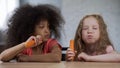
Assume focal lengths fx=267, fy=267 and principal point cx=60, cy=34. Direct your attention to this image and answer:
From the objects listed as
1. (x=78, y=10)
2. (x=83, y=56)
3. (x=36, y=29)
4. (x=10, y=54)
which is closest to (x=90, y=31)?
(x=83, y=56)

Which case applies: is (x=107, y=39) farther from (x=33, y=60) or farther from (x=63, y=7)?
(x=63, y=7)

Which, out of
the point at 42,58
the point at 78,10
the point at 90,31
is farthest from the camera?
the point at 78,10

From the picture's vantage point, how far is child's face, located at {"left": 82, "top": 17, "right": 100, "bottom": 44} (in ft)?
3.96

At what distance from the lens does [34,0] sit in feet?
10.2

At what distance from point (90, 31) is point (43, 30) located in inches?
8.4

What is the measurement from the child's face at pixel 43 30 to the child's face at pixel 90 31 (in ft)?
0.54

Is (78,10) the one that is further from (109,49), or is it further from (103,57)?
(103,57)

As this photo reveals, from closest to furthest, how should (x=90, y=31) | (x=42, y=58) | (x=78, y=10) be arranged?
1. (x=42, y=58)
2. (x=90, y=31)
3. (x=78, y=10)

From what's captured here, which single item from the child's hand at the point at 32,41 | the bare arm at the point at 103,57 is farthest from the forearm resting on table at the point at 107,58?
the child's hand at the point at 32,41

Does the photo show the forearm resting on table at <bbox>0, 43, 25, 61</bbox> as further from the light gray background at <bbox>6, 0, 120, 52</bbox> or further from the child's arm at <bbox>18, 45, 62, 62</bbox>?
the light gray background at <bbox>6, 0, 120, 52</bbox>

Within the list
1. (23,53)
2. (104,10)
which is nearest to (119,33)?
(104,10)

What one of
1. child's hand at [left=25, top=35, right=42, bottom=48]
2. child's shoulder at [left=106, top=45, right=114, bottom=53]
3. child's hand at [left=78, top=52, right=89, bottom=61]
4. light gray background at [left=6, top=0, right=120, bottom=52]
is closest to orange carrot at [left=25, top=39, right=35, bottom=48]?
child's hand at [left=25, top=35, right=42, bottom=48]

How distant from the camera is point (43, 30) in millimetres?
1212

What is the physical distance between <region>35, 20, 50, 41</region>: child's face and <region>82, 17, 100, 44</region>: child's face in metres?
0.17
